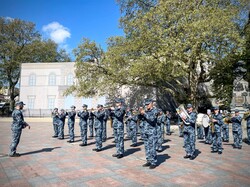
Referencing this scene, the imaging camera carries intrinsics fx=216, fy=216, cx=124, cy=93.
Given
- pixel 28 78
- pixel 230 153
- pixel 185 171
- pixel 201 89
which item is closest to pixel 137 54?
pixel 230 153

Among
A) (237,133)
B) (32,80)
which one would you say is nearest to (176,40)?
(237,133)

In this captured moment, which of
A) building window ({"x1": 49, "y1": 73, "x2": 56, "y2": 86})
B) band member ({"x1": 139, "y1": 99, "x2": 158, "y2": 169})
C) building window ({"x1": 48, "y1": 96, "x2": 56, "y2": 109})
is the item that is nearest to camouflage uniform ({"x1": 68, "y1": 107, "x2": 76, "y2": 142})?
band member ({"x1": 139, "y1": 99, "x2": 158, "y2": 169})

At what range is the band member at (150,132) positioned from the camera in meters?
6.81

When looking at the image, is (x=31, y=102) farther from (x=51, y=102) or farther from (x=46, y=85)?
(x=46, y=85)

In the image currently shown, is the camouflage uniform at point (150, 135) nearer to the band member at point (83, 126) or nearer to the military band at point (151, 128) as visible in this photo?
the military band at point (151, 128)

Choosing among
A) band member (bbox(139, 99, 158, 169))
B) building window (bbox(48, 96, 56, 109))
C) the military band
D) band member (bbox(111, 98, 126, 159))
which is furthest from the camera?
building window (bbox(48, 96, 56, 109))

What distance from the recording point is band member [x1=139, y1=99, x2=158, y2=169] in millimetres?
6809

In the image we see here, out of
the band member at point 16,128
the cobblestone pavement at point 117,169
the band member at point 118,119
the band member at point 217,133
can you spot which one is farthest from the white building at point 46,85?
the band member at point 217,133

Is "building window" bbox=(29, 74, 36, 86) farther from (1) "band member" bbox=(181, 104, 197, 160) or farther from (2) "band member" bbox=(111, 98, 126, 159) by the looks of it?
(1) "band member" bbox=(181, 104, 197, 160)

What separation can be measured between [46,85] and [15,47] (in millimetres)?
10046

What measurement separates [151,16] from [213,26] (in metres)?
4.67

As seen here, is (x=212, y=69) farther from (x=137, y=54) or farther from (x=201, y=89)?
(x=201, y=89)

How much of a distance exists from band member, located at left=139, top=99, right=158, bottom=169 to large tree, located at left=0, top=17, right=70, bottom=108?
1364 inches

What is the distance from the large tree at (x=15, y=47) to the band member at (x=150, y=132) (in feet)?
114
